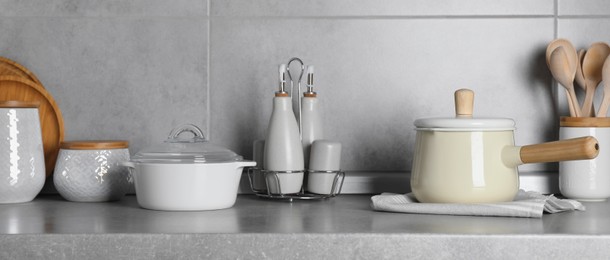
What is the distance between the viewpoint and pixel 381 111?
1532 mm

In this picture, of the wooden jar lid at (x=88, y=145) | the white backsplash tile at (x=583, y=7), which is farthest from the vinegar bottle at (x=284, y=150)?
the white backsplash tile at (x=583, y=7)

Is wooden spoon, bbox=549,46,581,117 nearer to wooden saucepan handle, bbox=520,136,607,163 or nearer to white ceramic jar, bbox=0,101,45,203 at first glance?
wooden saucepan handle, bbox=520,136,607,163

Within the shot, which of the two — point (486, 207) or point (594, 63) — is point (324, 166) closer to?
point (486, 207)

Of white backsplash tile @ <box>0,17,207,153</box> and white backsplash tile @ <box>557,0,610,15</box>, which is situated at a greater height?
white backsplash tile @ <box>557,0,610,15</box>

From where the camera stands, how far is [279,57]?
60.0 inches

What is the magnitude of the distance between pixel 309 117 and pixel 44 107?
1.76 ft

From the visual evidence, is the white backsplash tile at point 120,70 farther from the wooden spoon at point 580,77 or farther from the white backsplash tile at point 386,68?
the wooden spoon at point 580,77

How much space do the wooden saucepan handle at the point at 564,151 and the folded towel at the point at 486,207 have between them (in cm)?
7

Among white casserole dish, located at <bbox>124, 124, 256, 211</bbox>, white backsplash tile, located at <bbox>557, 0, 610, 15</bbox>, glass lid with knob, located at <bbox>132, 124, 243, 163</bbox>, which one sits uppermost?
white backsplash tile, located at <bbox>557, 0, 610, 15</bbox>

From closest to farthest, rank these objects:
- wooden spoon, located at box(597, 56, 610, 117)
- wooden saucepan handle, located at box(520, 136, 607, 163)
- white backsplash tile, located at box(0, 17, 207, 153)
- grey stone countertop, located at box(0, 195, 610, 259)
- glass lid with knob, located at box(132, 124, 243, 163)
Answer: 1. grey stone countertop, located at box(0, 195, 610, 259)
2. wooden saucepan handle, located at box(520, 136, 607, 163)
3. glass lid with knob, located at box(132, 124, 243, 163)
4. wooden spoon, located at box(597, 56, 610, 117)
5. white backsplash tile, located at box(0, 17, 207, 153)

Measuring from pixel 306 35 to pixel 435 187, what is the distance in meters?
0.49

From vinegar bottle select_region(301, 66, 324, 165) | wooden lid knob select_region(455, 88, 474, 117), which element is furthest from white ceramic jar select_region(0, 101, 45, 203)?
wooden lid knob select_region(455, 88, 474, 117)

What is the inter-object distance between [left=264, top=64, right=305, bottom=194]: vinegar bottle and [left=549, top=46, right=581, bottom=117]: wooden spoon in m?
0.51

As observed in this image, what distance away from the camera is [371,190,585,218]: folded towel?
1128 mm
